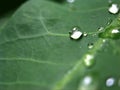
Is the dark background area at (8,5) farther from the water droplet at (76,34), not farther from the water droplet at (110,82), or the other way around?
the water droplet at (110,82)

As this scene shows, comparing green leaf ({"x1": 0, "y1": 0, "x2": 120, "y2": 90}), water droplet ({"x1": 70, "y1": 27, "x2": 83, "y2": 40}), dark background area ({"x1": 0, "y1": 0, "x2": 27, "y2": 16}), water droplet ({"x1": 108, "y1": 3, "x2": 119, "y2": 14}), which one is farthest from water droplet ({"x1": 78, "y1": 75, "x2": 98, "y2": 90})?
dark background area ({"x1": 0, "y1": 0, "x2": 27, "y2": 16})

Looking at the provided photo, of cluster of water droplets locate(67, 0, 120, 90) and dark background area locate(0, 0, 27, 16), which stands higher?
dark background area locate(0, 0, 27, 16)

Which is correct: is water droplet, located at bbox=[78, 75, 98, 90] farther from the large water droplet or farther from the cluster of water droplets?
the large water droplet

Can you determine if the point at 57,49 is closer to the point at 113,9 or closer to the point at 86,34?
the point at 86,34

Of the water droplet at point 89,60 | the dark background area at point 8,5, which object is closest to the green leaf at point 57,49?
the water droplet at point 89,60

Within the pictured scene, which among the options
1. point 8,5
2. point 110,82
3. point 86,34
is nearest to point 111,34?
point 86,34

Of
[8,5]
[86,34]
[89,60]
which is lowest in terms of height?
[89,60]

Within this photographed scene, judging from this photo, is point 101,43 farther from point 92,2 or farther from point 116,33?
point 92,2

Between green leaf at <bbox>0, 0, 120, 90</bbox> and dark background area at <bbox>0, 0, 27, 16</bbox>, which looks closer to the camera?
green leaf at <bbox>0, 0, 120, 90</bbox>
